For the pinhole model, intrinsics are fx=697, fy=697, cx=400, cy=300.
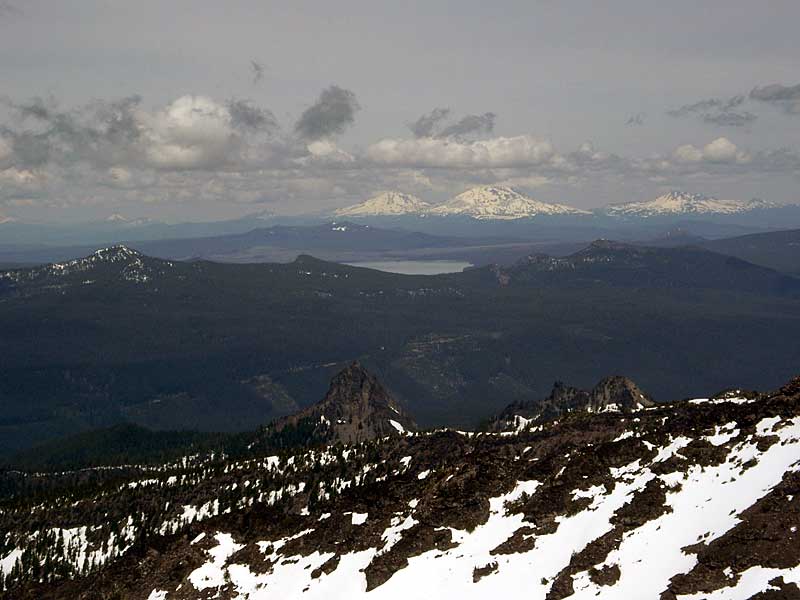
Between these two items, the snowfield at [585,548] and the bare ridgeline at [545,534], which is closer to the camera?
the bare ridgeline at [545,534]

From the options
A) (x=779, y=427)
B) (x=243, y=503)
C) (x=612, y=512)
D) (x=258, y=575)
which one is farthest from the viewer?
(x=243, y=503)

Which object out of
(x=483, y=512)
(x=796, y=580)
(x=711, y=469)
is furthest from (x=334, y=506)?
(x=796, y=580)

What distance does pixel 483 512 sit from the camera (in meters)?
89.3

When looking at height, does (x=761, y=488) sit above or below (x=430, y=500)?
above

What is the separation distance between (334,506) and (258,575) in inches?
850

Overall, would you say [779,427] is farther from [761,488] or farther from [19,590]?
[19,590]

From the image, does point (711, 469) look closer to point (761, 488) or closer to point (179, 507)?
point (761, 488)

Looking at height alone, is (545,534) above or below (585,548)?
below

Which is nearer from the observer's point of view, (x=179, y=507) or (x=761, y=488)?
(x=761, y=488)

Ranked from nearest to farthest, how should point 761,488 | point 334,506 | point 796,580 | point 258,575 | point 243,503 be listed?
point 796,580
point 761,488
point 258,575
point 334,506
point 243,503

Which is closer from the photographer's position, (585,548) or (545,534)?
(585,548)

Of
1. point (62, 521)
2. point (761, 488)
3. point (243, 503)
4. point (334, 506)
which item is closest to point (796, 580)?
point (761, 488)

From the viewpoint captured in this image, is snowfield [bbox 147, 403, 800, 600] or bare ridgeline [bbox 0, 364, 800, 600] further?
snowfield [bbox 147, 403, 800, 600]

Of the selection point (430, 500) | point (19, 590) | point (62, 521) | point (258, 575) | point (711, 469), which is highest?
point (711, 469)
